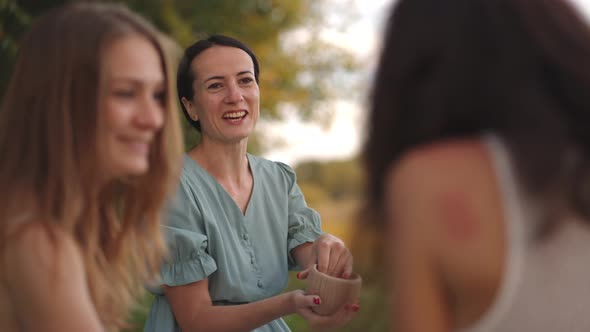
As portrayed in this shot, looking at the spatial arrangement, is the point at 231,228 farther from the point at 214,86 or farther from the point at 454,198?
the point at 454,198

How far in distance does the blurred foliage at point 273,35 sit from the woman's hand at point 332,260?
3.21 meters

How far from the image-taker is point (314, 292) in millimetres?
2266

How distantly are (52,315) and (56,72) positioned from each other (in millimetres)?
488

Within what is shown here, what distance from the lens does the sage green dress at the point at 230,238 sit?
240 centimetres

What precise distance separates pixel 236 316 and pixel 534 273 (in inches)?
54.4

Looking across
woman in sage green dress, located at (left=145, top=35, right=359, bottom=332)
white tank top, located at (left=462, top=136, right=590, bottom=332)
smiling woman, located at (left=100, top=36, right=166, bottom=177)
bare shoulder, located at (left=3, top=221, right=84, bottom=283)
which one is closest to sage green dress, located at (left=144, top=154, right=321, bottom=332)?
woman in sage green dress, located at (left=145, top=35, right=359, bottom=332)

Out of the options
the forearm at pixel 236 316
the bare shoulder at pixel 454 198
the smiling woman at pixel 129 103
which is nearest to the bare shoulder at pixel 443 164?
the bare shoulder at pixel 454 198

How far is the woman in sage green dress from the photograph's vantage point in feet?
7.86

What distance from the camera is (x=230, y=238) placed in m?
2.57

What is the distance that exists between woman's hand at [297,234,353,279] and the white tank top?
1197 millimetres

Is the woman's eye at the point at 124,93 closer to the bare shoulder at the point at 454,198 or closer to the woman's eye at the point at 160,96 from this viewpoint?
the woman's eye at the point at 160,96

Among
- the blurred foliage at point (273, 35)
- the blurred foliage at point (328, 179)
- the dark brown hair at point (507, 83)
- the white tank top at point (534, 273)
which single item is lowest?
the blurred foliage at point (328, 179)

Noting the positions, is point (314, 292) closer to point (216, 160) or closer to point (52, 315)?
point (216, 160)

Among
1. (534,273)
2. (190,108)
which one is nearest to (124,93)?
(534,273)
